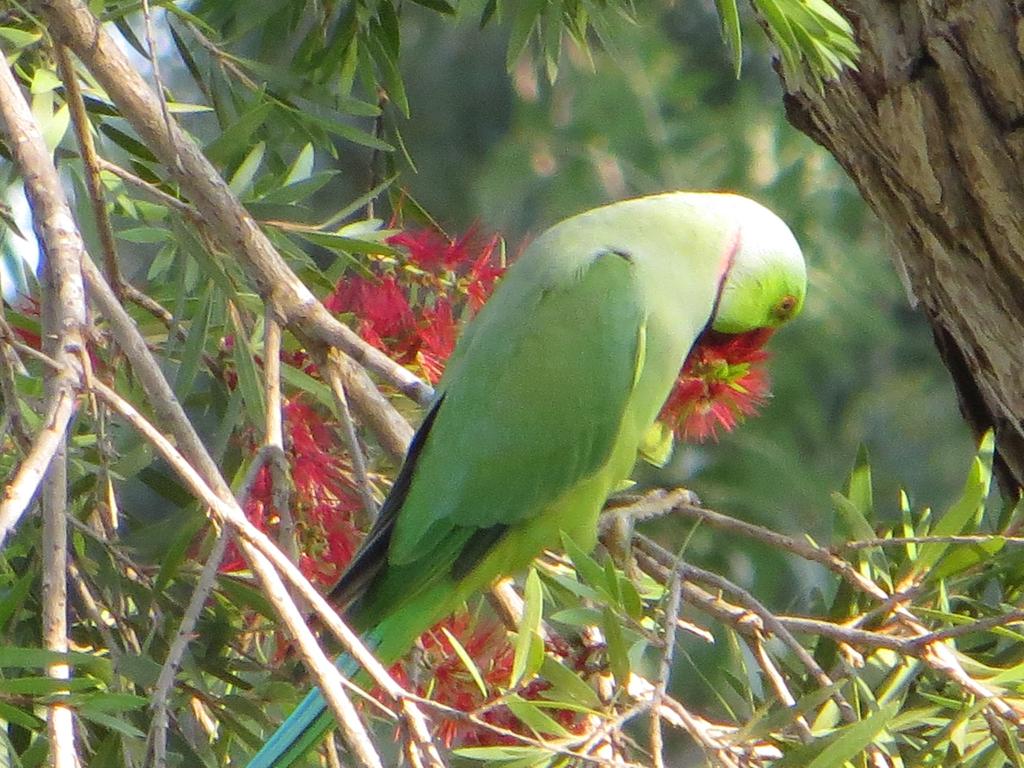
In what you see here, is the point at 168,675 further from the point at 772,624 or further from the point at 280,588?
the point at 772,624

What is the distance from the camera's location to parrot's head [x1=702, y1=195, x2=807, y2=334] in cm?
158

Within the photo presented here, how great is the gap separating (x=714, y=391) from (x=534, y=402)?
0.61ft

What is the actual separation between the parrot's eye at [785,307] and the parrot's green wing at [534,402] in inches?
8.1

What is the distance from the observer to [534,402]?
4.84ft

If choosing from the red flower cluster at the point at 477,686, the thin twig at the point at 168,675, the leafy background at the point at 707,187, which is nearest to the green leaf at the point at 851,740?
the red flower cluster at the point at 477,686

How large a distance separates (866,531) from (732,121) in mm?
3649

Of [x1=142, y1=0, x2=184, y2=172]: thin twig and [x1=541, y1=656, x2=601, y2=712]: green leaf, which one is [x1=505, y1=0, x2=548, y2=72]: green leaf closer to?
[x1=142, y1=0, x2=184, y2=172]: thin twig

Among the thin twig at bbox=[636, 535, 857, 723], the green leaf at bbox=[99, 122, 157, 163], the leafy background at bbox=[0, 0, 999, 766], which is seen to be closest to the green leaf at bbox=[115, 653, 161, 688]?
the thin twig at bbox=[636, 535, 857, 723]

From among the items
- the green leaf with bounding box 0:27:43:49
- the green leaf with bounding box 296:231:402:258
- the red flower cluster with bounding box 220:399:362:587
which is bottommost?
the red flower cluster with bounding box 220:399:362:587

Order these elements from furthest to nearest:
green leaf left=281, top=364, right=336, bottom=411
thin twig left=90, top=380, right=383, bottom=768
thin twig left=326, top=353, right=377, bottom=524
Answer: green leaf left=281, top=364, right=336, bottom=411, thin twig left=326, top=353, right=377, bottom=524, thin twig left=90, top=380, right=383, bottom=768

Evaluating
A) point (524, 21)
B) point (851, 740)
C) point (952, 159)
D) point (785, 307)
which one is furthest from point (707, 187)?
point (851, 740)

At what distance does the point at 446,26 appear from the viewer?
16.6 feet

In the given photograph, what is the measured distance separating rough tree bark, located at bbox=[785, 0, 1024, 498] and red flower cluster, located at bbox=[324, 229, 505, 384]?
0.36 meters

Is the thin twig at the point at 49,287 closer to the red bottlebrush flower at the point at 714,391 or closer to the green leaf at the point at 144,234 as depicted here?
the green leaf at the point at 144,234
